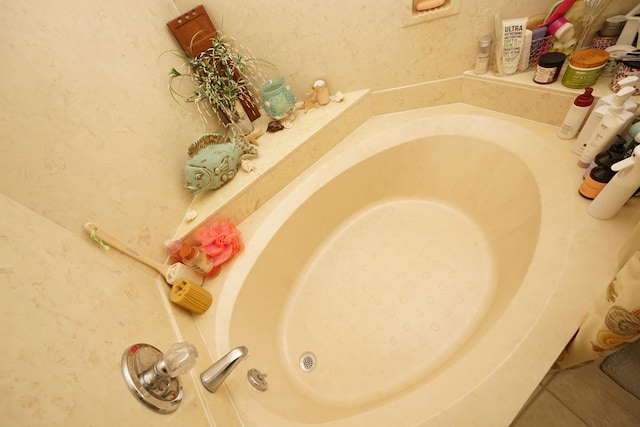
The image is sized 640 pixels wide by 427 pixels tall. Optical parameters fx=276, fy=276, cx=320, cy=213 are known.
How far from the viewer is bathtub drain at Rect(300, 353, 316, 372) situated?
1.16m

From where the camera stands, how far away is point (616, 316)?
55cm

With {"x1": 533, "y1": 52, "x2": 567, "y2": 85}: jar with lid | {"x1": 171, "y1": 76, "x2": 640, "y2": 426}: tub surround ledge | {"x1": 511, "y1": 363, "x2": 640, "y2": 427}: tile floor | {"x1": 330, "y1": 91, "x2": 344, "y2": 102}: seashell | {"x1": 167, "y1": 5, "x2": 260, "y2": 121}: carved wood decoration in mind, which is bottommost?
{"x1": 511, "y1": 363, "x2": 640, "y2": 427}: tile floor

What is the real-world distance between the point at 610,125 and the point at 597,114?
0.08 m

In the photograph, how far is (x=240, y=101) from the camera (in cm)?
140

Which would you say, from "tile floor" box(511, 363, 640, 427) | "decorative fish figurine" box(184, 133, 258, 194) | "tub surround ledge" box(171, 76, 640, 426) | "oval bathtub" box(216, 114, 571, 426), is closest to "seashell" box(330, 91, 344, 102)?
"tub surround ledge" box(171, 76, 640, 426)

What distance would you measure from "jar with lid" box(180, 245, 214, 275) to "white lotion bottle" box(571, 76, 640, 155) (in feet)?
4.53

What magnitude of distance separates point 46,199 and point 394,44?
1.39 meters

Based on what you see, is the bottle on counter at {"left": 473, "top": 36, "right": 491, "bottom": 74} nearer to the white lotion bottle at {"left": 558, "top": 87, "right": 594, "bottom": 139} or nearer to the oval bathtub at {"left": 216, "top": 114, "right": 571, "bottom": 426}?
the oval bathtub at {"left": 216, "top": 114, "right": 571, "bottom": 426}

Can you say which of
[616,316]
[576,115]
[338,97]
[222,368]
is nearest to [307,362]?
[222,368]

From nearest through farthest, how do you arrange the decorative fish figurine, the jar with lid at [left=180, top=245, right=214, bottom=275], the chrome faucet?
the chrome faucet
the jar with lid at [left=180, top=245, right=214, bottom=275]
the decorative fish figurine

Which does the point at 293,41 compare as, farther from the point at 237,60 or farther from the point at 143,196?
the point at 143,196

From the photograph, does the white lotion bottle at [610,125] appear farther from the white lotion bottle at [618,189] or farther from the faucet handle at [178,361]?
the faucet handle at [178,361]

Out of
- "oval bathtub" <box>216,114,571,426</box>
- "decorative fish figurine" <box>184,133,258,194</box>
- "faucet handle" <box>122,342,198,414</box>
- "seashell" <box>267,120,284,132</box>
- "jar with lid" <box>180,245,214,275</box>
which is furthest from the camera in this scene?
"seashell" <box>267,120,284,132</box>

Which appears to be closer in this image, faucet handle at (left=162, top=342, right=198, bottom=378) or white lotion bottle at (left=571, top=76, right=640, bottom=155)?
faucet handle at (left=162, top=342, right=198, bottom=378)
